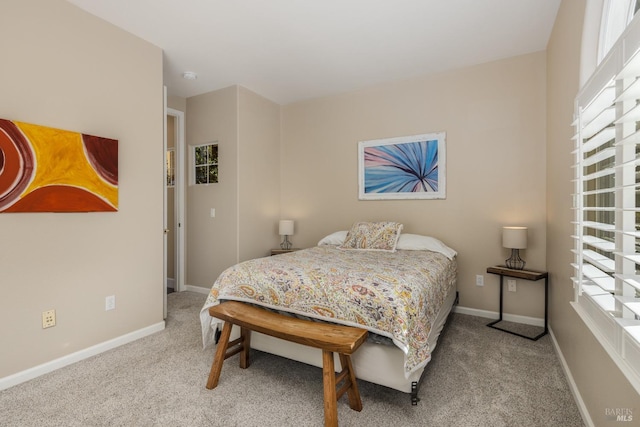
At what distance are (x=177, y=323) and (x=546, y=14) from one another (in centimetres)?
425

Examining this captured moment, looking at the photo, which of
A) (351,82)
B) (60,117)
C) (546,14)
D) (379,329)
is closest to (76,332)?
(60,117)

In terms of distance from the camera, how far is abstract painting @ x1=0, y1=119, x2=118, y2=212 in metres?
1.98

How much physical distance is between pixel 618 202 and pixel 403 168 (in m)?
2.55

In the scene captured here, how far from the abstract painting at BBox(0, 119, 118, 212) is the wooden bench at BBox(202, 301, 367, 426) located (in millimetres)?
1359

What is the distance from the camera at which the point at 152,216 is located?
288cm

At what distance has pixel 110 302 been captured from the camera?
2.56 m

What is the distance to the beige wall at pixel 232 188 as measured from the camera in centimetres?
385

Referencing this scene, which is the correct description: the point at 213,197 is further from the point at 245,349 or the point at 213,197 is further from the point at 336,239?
the point at 245,349

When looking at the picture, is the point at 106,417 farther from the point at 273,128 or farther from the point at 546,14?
the point at 546,14

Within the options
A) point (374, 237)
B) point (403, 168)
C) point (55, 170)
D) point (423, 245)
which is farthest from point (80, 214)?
point (403, 168)

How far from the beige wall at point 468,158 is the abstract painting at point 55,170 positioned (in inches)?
98.9

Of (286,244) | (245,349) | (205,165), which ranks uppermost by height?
(205,165)

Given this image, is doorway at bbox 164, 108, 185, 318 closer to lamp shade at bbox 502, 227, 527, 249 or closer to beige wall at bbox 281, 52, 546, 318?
beige wall at bbox 281, 52, 546, 318

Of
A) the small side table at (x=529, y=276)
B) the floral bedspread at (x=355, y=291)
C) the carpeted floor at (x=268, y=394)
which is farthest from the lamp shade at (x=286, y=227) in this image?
the small side table at (x=529, y=276)
